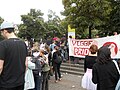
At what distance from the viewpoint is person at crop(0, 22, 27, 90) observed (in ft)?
12.2

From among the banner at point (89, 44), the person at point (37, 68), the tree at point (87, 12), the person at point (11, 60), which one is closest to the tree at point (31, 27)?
the tree at point (87, 12)

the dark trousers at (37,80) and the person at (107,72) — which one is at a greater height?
the person at (107,72)

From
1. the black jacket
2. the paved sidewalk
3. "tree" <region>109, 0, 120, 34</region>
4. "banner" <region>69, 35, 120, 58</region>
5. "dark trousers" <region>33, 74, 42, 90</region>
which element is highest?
"tree" <region>109, 0, 120, 34</region>

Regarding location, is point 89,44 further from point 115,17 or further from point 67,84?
point 115,17

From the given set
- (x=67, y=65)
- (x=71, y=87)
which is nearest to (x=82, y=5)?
(x=67, y=65)

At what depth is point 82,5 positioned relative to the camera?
56.2 feet

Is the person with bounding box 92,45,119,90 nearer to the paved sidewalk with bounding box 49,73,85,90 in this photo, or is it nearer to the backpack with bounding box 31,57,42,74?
the backpack with bounding box 31,57,42,74

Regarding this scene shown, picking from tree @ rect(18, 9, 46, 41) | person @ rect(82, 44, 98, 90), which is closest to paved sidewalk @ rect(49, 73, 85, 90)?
person @ rect(82, 44, 98, 90)

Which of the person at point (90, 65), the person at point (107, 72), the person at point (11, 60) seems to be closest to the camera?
the person at point (11, 60)

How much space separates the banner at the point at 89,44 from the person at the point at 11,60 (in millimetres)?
7244

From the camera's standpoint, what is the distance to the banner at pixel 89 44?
10.7 m

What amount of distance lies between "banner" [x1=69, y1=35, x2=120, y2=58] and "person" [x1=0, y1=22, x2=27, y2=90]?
23.8 feet

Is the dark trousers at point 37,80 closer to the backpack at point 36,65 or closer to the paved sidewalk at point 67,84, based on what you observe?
the backpack at point 36,65

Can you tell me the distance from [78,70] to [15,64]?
923 centimetres
